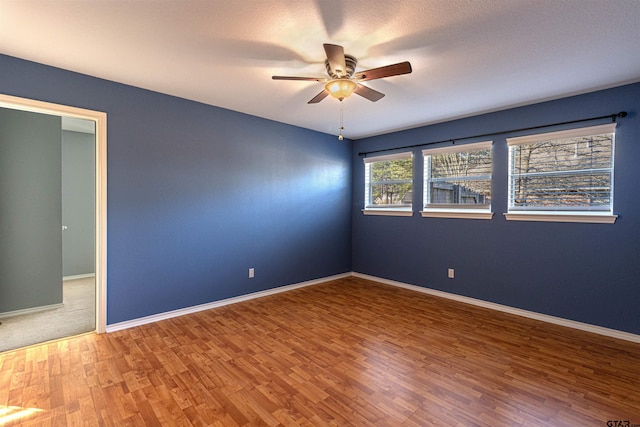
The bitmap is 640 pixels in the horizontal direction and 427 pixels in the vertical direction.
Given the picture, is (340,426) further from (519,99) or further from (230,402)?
(519,99)

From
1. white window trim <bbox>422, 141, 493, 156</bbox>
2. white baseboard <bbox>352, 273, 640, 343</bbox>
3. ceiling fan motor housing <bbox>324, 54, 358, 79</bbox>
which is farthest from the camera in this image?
white window trim <bbox>422, 141, 493, 156</bbox>

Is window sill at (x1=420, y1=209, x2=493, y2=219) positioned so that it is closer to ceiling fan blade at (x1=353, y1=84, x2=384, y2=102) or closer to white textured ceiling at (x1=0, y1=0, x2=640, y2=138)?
white textured ceiling at (x1=0, y1=0, x2=640, y2=138)

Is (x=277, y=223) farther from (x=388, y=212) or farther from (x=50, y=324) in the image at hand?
(x=50, y=324)

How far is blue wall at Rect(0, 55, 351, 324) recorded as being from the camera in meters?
3.05

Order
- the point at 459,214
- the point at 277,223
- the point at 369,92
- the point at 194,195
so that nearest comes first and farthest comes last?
the point at 369,92 → the point at 194,195 → the point at 459,214 → the point at 277,223

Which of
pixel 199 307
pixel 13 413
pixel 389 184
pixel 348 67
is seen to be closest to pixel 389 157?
pixel 389 184

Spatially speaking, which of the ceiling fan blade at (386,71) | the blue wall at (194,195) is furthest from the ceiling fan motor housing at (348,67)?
the blue wall at (194,195)

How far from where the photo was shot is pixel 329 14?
1919 millimetres

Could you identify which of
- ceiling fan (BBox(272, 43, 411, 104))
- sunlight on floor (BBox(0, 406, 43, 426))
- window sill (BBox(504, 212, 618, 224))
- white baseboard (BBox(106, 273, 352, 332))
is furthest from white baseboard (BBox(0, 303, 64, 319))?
window sill (BBox(504, 212, 618, 224))

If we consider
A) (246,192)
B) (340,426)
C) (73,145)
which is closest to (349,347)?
(340,426)

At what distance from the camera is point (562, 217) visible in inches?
131

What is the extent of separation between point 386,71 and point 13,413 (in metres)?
3.30

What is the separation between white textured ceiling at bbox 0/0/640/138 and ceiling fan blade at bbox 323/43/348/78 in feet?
0.66

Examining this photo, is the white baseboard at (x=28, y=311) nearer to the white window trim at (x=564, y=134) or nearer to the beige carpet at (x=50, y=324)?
the beige carpet at (x=50, y=324)
